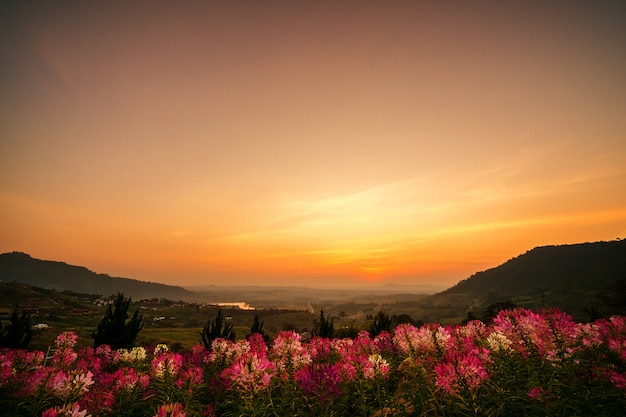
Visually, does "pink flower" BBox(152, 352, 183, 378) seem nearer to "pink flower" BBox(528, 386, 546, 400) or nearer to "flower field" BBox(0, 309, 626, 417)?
"flower field" BBox(0, 309, 626, 417)

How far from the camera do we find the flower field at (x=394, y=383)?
13.0ft

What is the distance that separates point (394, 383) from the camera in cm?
666

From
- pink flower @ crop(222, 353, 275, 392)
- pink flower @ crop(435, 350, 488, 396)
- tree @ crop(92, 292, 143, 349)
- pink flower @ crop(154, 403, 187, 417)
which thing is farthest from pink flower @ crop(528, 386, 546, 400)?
tree @ crop(92, 292, 143, 349)

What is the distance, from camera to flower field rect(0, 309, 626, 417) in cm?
395

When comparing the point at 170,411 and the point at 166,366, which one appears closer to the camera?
the point at 170,411

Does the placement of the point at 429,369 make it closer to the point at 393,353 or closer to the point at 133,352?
the point at 393,353

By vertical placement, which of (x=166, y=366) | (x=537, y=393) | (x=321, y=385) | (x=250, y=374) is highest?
(x=321, y=385)

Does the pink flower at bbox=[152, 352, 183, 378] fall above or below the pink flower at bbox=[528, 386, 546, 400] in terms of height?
below

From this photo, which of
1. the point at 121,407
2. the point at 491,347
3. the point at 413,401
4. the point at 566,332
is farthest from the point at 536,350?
the point at 121,407

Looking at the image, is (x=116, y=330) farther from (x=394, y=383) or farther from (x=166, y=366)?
(x=394, y=383)

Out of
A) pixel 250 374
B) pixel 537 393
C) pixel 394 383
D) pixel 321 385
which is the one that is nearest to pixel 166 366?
pixel 250 374

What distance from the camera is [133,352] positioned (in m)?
8.77

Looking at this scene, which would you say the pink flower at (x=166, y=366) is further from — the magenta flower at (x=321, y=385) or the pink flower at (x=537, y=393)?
the pink flower at (x=537, y=393)

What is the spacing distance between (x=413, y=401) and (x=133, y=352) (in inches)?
318
